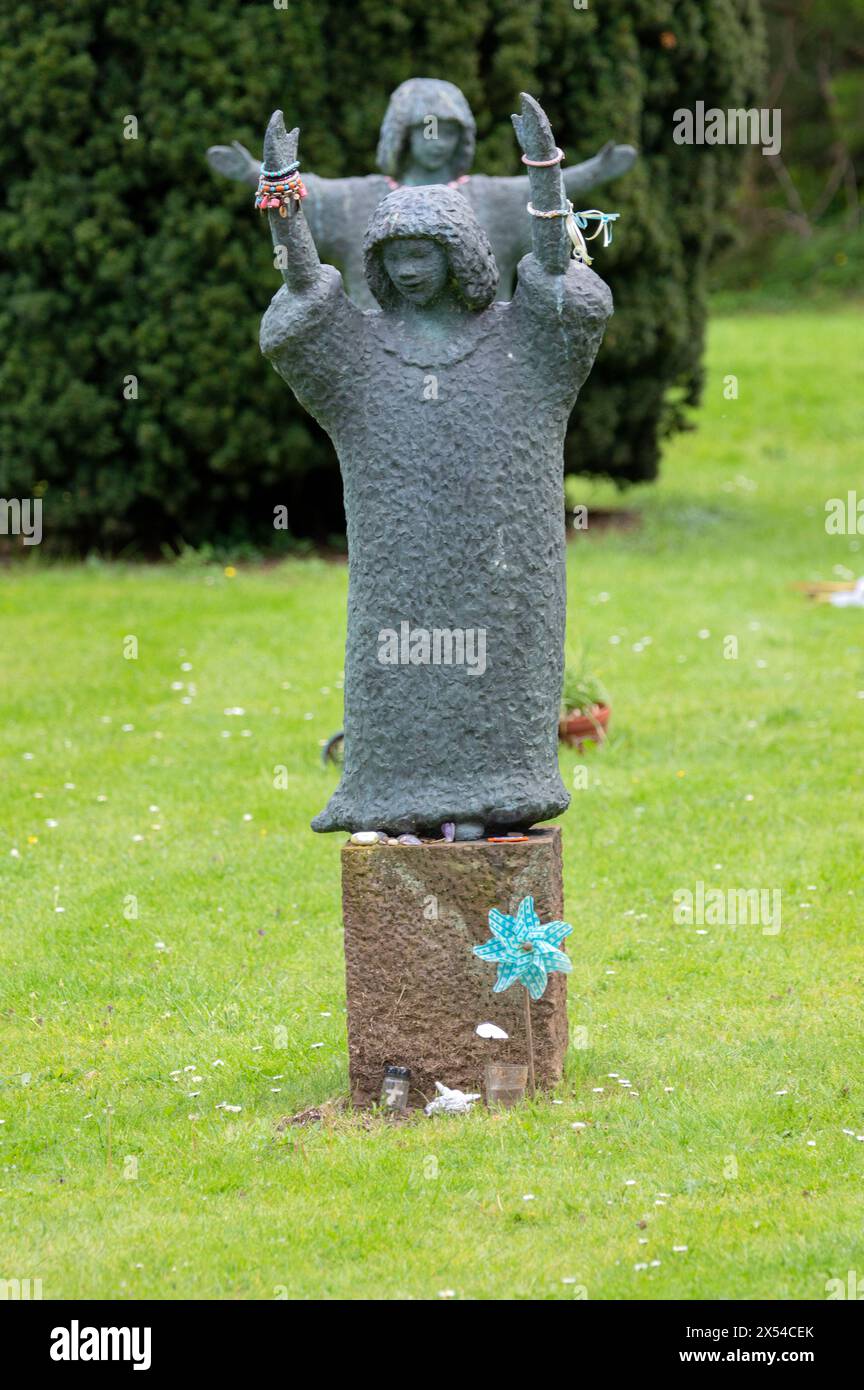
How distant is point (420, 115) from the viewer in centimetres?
892

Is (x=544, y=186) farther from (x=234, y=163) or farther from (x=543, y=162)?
(x=234, y=163)

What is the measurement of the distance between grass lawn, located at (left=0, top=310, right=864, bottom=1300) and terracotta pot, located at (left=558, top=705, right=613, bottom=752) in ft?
0.40

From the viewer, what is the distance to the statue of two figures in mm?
4762

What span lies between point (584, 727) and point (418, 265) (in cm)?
413

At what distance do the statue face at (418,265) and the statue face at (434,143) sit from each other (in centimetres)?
440

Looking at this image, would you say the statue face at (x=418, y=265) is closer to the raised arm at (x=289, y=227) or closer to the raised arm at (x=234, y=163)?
the raised arm at (x=289, y=227)

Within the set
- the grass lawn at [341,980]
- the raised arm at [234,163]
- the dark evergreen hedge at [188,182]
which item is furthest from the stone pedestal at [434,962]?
the dark evergreen hedge at [188,182]

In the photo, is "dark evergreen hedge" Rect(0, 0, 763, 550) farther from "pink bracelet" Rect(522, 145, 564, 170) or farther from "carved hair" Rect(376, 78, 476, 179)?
"pink bracelet" Rect(522, 145, 564, 170)

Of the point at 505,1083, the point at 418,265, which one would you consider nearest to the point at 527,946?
the point at 505,1083

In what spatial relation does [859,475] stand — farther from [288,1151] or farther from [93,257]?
[288,1151]

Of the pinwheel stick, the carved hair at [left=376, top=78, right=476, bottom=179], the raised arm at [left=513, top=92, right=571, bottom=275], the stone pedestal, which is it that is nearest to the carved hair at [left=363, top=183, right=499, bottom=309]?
the raised arm at [left=513, top=92, right=571, bottom=275]

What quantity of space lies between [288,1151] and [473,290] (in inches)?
87.9

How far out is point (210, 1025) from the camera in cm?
565

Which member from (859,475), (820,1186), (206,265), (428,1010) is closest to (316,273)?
(428,1010)
